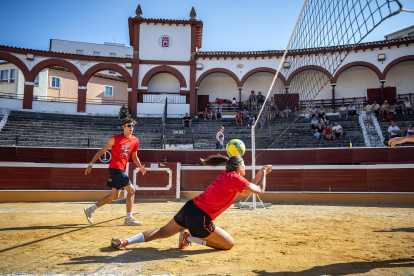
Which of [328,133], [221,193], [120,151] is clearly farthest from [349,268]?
[328,133]

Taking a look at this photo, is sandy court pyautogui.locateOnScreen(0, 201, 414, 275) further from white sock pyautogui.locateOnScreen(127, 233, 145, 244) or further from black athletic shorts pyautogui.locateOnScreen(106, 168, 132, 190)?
black athletic shorts pyautogui.locateOnScreen(106, 168, 132, 190)

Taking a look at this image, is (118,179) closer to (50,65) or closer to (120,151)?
(120,151)

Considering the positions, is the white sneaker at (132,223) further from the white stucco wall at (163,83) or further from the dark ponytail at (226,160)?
the white stucco wall at (163,83)

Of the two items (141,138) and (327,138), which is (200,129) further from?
(327,138)

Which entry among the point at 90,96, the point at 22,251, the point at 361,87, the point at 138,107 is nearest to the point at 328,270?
the point at 22,251

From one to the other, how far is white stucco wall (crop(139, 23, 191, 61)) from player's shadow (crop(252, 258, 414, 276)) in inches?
934

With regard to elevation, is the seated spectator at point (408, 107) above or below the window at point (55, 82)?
below

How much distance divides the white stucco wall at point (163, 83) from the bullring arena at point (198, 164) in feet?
0.58

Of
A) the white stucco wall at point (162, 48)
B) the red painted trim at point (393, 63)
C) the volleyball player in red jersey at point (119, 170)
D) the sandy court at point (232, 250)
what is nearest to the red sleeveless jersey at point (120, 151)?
the volleyball player in red jersey at point (119, 170)

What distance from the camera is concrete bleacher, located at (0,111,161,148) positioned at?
17.2 meters

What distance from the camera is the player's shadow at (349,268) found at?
3.27 metres

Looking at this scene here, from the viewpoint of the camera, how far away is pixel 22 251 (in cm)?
413

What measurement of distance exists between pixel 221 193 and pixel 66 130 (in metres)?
17.9

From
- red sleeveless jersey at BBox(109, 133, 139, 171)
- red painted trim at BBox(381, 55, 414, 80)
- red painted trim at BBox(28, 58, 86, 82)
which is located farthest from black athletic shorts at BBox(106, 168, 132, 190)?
red painted trim at BBox(381, 55, 414, 80)
